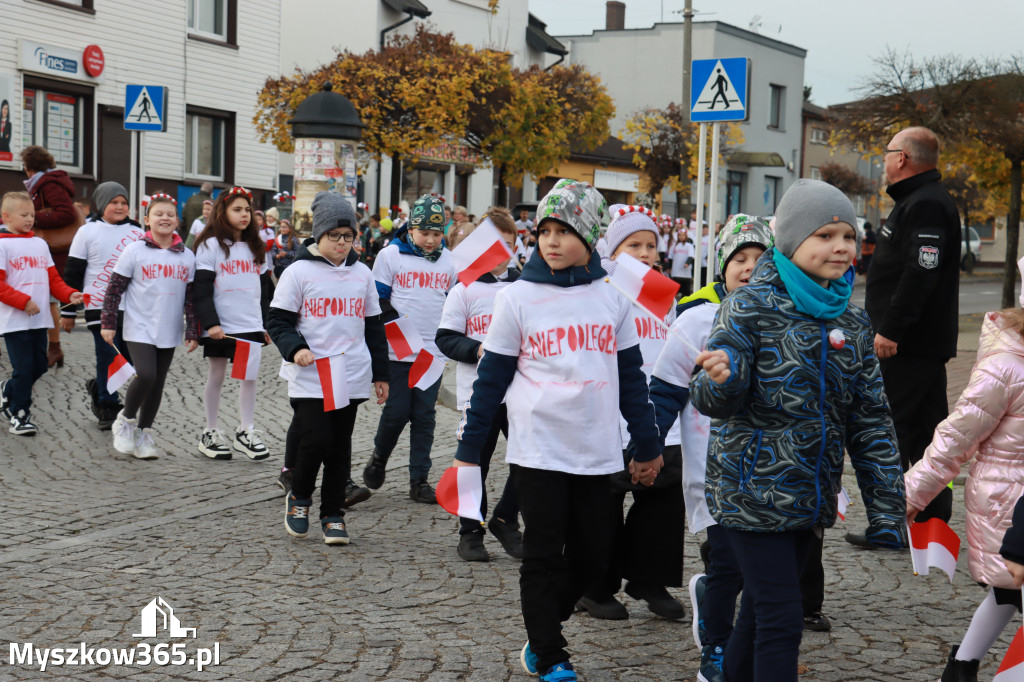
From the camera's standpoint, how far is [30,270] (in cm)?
942

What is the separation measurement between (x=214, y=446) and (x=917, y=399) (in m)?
4.94

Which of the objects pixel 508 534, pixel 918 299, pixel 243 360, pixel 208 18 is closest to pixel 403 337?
pixel 243 360

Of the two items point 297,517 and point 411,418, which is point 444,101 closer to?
point 411,418

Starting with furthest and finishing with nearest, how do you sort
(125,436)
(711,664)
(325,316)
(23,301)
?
1. (23,301)
2. (125,436)
3. (325,316)
4. (711,664)

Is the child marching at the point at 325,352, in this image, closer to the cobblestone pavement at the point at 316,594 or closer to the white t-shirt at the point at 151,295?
the cobblestone pavement at the point at 316,594

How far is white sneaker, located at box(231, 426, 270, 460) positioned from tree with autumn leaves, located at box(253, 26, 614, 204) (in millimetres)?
17961

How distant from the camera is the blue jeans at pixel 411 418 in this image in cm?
732

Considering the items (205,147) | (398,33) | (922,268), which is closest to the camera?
(922,268)

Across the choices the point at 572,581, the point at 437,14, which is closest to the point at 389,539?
the point at 572,581

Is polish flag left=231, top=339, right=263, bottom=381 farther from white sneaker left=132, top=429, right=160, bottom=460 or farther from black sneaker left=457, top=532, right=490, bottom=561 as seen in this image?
black sneaker left=457, top=532, right=490, bottom=561

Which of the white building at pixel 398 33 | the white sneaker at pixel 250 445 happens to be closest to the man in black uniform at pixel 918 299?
the white sneaker at pixel 250 445

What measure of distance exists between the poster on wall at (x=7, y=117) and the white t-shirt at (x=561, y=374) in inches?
761

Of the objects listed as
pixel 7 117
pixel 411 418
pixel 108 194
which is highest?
pixel 7 117

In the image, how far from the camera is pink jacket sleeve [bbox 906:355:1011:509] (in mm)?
3891
